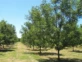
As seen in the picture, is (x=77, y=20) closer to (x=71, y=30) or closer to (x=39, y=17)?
(x=71, y=30)

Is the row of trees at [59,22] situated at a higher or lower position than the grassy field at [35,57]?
higher

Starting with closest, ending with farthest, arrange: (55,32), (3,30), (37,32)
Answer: (55,32) → (37,32) → (3,30)

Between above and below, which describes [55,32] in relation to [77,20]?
below

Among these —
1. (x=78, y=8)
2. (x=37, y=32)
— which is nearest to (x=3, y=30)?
(x=37, y=32)

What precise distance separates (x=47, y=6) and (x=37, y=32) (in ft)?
14.7

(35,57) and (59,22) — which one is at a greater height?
(59,22)

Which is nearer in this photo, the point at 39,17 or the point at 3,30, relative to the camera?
the point at 39,17

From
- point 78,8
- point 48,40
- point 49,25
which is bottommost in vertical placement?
point 48,40

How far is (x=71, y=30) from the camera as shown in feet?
99.1

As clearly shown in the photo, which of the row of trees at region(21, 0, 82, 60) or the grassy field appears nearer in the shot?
the row of trees at region(21, 0, 82, 60)

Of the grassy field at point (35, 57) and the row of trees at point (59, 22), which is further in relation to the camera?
the grassy field at point (35, 57)

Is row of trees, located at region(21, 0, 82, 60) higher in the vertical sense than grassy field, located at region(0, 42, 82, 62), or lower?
higher

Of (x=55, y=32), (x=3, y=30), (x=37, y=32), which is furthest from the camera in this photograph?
(x=3, y=30)

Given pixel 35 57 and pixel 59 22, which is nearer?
pixel 59 22
